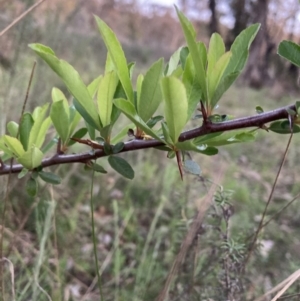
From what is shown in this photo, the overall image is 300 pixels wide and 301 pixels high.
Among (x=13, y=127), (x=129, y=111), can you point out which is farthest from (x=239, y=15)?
(x=129, y=111)

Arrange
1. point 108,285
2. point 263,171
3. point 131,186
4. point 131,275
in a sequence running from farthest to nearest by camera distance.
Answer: point 263,171 → point 131,186 → point 131,275 → point 108,285

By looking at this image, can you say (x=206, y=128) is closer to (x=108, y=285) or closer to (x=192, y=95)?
(x=192, y=95)

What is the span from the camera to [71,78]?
38cm

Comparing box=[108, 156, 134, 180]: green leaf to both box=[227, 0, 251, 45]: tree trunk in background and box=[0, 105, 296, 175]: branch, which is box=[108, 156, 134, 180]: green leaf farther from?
box=[227, 0, 251, 45]: tree trunk in background

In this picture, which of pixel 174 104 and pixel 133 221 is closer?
pixel 174 104

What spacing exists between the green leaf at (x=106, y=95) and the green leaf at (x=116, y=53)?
1cm

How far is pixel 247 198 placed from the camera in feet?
5.99

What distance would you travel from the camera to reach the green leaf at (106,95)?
393 mm

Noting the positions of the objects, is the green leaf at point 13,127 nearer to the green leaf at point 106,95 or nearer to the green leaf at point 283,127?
Result: the green leaf at point 106,95

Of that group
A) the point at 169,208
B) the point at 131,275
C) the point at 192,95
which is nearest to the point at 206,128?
the point at 192,95

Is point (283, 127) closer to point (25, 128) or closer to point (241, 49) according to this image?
point (241, 49)

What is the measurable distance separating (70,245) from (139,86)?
89 centimetres

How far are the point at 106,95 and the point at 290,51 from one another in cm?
17

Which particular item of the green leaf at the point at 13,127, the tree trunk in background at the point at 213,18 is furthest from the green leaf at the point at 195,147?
the tree trunk in background at the point at 213,18
